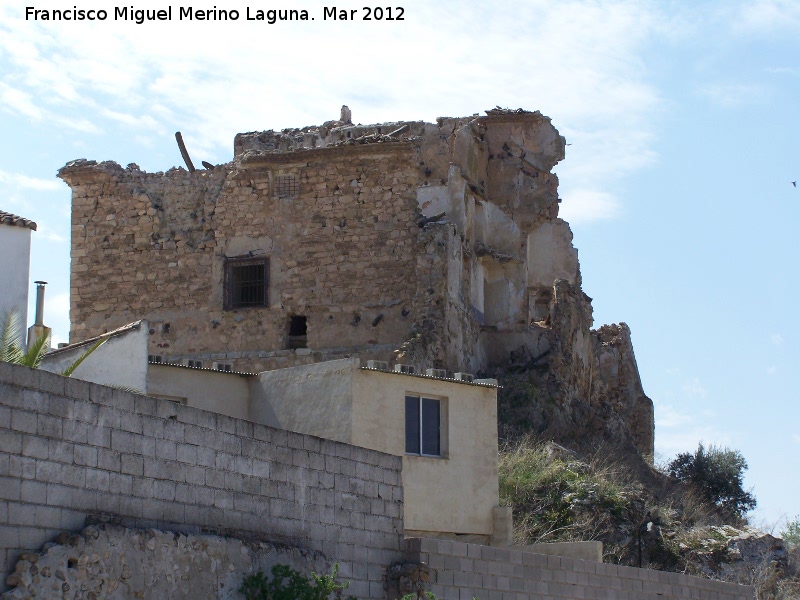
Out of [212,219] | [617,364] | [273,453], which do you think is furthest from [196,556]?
[617,364]

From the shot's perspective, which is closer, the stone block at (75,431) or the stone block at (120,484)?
the stone block at (75,431)

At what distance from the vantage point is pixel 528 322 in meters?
28.4

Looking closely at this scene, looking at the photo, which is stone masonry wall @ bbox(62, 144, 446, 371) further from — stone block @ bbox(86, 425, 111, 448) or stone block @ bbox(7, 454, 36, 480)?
stone block @ bbox(7, 454, 36, 480)

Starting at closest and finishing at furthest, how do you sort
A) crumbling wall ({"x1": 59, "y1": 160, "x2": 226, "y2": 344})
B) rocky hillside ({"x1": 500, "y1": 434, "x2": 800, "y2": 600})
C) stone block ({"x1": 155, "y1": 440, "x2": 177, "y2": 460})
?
stone block ({"x1": 155, "y1": 440, "x2": 177, "y2": 460})
rocky hillside ({"x1": 500, "y1": 434, "x2": 800, "y2": 600})
crumbling wall ({"x1": 59, "y1": 160, "x2": 226, "y2": 344})

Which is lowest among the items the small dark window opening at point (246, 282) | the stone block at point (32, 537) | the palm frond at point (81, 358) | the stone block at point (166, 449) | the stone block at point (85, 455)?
the stone block at point (32, 537)

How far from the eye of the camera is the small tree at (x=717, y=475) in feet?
90.9

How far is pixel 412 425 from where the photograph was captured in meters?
17.4

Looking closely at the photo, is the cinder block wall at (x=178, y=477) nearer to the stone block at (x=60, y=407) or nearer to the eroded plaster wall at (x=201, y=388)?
the stone block at (x=60, y=407)

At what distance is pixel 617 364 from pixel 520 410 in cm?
742

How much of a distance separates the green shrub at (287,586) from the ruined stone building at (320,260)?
36.9 ft

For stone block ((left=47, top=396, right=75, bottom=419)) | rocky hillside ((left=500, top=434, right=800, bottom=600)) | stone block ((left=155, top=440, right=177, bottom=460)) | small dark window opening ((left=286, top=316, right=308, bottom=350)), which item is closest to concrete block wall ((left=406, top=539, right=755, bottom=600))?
rocky hillside ((left=500, top=434, right=800, bottom=600))

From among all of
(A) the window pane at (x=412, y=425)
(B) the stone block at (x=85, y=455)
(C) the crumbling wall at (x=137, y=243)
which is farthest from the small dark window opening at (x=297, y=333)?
(B) the stone block at (x=85, y=455)

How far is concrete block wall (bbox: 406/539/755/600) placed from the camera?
13727 mm

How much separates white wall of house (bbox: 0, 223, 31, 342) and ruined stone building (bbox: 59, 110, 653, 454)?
5.87m
